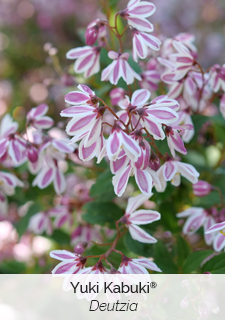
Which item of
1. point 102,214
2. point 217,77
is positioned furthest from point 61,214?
point 217,77

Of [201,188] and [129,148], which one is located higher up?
[129,148]

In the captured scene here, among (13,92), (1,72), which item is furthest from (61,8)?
(13,92)

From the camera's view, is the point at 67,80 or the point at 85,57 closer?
the point at 85,57

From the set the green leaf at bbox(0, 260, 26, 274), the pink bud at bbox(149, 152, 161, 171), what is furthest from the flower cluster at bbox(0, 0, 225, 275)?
the green leaf at bbox(0, 260, 26, 274)

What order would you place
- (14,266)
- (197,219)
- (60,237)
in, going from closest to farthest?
(197,219), (60,237), (14,266)

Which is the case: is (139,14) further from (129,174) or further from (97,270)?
(97,270)

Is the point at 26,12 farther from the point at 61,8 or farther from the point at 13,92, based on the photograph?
the point at 13,92
